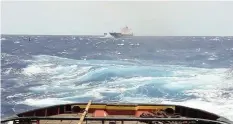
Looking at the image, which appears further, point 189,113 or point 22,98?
point 22,98

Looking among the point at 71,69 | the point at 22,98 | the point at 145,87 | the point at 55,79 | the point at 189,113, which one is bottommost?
the point at 189,113

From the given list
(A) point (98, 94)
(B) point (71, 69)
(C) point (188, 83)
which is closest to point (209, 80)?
(C) point (188, 83)

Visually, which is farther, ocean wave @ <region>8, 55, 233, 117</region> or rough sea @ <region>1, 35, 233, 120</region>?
ocean wave @ <region>8, 55, 233, 117</region>

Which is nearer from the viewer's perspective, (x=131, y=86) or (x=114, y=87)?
(x=114, y=87)

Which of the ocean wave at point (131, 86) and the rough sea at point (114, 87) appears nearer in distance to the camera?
the rough sea at point (114, 87)

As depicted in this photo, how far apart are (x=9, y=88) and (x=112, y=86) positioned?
34.3 ft

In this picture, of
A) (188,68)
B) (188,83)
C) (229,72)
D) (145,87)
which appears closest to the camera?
(145,87)

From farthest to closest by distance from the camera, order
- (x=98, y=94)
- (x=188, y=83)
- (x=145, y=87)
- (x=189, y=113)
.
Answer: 1. (x=188, y=83)
2. (x=145, y=87)
3. (x=98, y=94)
4. (x=189, y=113)

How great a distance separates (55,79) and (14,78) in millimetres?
4931

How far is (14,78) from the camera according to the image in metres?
44.8

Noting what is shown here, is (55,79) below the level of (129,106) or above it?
above

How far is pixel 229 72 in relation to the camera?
52.2 meters

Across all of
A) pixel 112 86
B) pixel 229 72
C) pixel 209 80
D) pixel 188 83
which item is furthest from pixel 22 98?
pixel 229 72

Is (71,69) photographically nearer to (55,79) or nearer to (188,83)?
(55,79)
